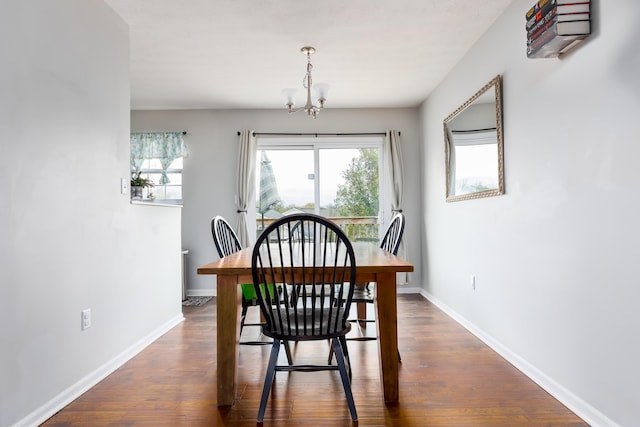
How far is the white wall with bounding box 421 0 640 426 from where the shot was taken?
168 centimetres

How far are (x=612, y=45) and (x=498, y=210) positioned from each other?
53.0 inches

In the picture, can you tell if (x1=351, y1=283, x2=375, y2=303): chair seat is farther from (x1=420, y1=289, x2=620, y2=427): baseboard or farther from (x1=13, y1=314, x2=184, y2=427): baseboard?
(x1=13, y1=314, x2=184, y2=427): baseboard

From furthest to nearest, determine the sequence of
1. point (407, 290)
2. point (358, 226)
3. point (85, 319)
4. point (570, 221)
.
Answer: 1. point (358, 226)
2. point (407, 290)
3. point (85, 319)
4. point (570, 221)

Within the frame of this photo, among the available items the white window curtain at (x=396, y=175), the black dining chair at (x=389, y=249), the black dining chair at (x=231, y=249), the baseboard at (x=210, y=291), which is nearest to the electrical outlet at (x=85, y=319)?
the black dining chair at (x=231, y=249)

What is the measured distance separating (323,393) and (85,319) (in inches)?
56.8

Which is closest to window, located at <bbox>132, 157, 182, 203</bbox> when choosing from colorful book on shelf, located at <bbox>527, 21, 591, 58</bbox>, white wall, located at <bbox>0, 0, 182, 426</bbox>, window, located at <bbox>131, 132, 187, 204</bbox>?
window, located at <bbox>131, 132, 187, 204</bbox>

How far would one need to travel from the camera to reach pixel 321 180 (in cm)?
520

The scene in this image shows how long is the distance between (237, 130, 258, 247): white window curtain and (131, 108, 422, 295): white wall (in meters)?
0.13

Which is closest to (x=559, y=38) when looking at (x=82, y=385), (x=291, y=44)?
(x=291, y=44)

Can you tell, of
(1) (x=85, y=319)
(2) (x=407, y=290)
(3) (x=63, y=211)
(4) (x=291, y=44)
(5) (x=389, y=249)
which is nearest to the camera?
(3) (x=63, y=211)

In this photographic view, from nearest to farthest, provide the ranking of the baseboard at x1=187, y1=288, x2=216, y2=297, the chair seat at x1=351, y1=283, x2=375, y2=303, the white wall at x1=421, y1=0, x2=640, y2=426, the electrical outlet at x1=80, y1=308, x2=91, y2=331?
the white wall at x1=421, y1=0, x2=640, y2=426, the electrical outlet at x1=80, y1=308, x2=91, y2=331, the chair seat at x1=351, y1=283, x2=375, y2=303, the baseboard at x1=187, y1=288, x2=216, y2=297

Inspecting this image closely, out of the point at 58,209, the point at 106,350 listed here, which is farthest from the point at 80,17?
the point at 106,350

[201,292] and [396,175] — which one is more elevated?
[396,175]

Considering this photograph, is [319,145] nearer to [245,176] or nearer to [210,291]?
[245,176]
